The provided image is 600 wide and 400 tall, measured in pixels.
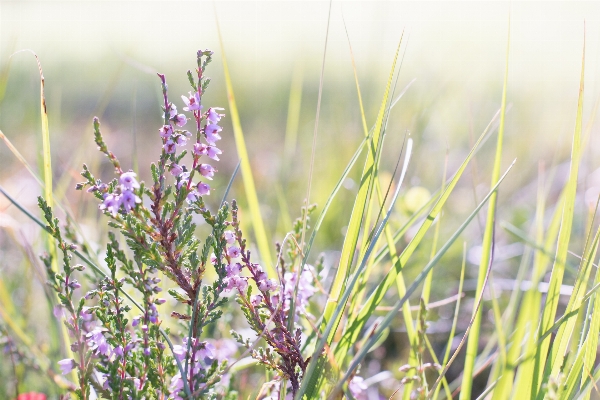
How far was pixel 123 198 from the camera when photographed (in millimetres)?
1195

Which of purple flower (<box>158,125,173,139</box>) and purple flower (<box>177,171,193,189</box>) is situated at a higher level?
purple flower (<box>158,125,173,139</box>)

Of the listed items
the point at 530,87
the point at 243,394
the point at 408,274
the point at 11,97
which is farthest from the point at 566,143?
the point at 11,97

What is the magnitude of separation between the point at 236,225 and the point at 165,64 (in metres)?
7.37

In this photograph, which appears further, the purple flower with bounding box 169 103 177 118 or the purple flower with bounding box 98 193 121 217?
the purple flower with bounding box 169 103 177 118

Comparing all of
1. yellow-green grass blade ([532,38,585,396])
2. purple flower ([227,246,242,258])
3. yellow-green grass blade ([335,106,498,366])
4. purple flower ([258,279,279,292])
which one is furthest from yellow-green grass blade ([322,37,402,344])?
yellow-green grass blade ([532,38,585,396])

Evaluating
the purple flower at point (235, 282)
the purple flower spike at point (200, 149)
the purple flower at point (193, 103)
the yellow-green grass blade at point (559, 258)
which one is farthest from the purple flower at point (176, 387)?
the yellow-green grass blade at point (559, 258)

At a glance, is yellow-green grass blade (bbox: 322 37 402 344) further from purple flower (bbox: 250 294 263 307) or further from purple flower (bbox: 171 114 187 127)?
purple flower (bbox: 171 114 187 127)

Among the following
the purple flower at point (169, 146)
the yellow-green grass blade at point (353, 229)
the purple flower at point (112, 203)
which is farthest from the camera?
the yellow-green grass blade at point (353, 229)

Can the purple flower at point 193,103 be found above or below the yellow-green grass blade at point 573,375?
above

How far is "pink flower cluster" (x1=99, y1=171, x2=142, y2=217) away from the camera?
1185 mm

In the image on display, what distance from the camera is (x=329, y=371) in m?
1.38

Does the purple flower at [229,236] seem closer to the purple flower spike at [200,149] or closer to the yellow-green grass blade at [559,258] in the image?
the purple flower spike at [200,149]

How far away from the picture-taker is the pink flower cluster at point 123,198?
1.18 m

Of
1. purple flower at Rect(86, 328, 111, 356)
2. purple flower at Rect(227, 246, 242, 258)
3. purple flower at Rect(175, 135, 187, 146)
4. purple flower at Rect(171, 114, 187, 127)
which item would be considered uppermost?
purple flower at Rect(171, 114, 187, 127)
